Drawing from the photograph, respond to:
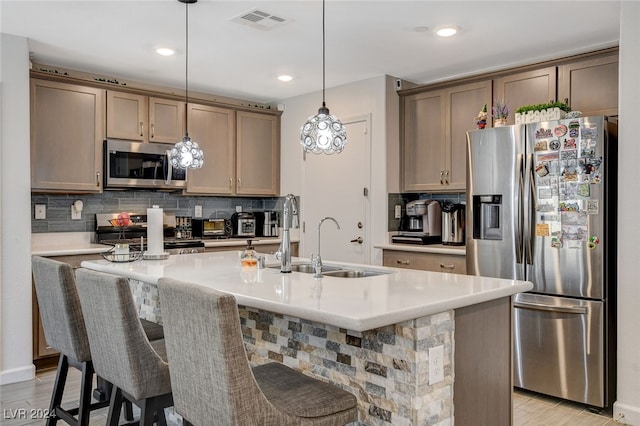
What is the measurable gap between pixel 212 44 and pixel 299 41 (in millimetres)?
643

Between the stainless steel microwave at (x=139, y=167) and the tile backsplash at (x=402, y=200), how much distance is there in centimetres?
199

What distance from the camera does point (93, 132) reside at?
448 cm

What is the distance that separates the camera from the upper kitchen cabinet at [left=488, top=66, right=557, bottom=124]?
392 centimetres

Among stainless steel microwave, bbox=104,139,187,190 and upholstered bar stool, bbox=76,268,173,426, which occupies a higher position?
stainless steel microwave, bbox=104,139,187,190

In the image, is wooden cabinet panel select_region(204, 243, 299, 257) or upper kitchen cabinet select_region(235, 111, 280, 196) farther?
upper kitchen cabinet select_region(235, 111, 280, 196)

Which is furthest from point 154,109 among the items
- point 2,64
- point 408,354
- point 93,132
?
point 408,354

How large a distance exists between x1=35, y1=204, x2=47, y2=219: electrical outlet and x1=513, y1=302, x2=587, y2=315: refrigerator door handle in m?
3.86

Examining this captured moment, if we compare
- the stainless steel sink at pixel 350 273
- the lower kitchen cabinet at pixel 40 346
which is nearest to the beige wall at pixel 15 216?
the lower kitchen cabinet at pixel 40 346

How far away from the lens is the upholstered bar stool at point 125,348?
1.89m

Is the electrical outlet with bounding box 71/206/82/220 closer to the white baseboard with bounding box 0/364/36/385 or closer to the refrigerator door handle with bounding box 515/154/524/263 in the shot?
the white baseboard with bounding box 0/364/36/385

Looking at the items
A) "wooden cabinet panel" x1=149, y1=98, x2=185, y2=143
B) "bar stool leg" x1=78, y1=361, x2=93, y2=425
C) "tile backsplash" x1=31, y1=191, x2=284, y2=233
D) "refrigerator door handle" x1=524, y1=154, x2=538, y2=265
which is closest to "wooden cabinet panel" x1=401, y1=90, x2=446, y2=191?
"refrigerator door handle" x1=524, y1=154, x2=538, y2=265

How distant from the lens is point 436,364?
1.77 m

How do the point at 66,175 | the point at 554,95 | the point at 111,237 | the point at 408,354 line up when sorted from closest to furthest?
the point at 408,354
the point at 554,95
the point at 66,175
the point at 111,237

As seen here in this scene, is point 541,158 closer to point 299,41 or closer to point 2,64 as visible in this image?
point 299,41
